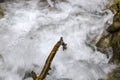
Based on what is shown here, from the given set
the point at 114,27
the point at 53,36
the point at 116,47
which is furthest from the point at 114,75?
the point at 53,36

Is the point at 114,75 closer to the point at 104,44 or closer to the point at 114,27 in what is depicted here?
the point at 104,44

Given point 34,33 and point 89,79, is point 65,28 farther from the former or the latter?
point 89,79

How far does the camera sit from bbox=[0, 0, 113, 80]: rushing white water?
234 inches

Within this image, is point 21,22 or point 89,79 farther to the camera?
point 21,22

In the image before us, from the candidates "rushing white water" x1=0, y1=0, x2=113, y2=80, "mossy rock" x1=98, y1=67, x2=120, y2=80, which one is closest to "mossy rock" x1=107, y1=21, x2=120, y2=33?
"rushing white water" x1=0, y1=0, x2=113, y2=80

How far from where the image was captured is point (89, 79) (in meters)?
5.70

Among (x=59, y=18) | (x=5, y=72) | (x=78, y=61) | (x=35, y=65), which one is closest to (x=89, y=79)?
(x=78, y=61)

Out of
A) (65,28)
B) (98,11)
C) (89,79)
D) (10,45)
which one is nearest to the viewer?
(89,79)

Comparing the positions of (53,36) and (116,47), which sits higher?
(116,47)

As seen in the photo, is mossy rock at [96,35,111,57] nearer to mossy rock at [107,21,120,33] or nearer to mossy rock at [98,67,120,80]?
mossy rock at [107,21,120,33]

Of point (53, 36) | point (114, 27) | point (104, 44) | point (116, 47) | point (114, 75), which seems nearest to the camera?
point (114, 75)

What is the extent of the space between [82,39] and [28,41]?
1.38 metres

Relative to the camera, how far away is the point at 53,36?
6934 mm

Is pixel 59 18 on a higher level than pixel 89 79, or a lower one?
higher
